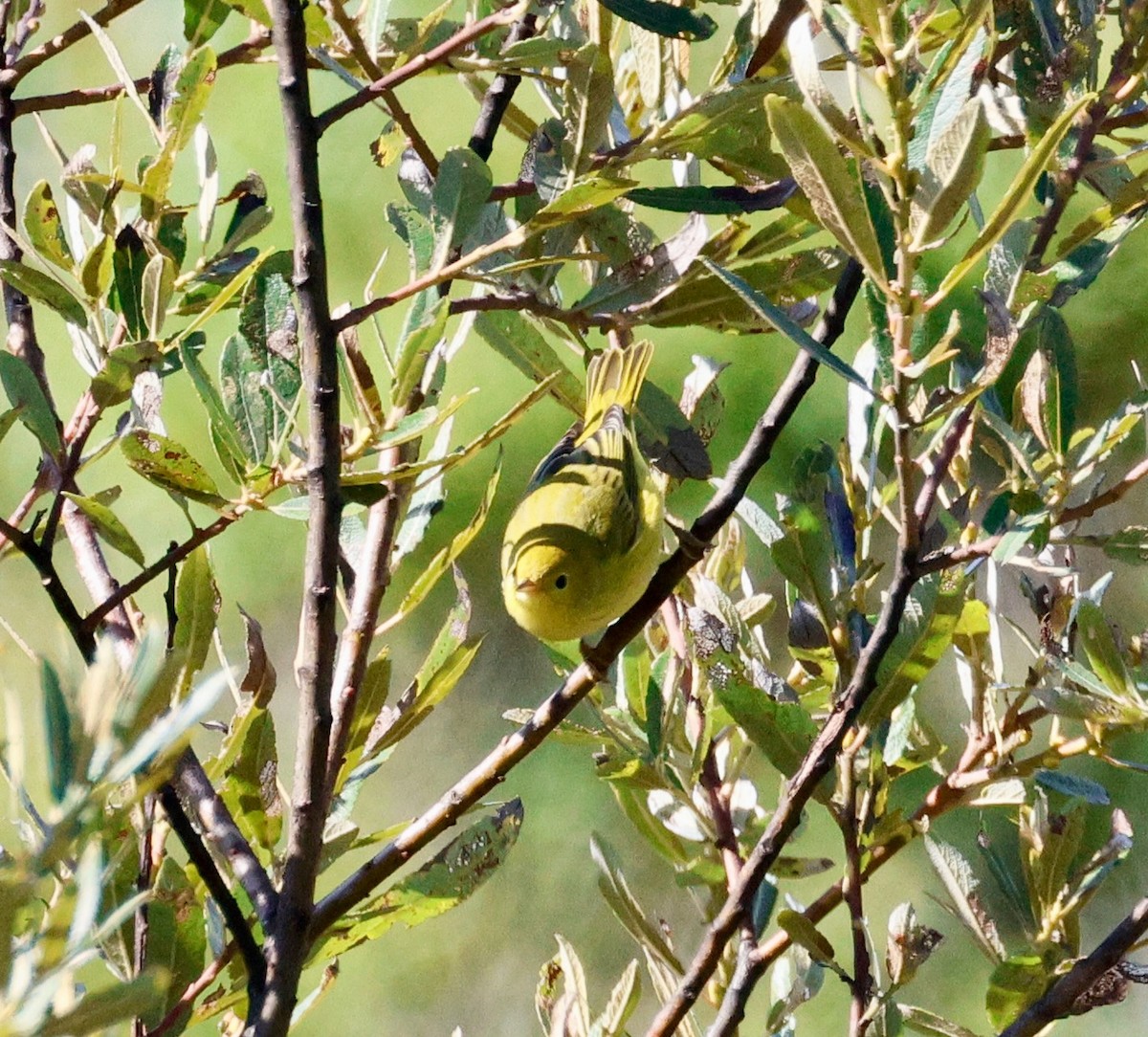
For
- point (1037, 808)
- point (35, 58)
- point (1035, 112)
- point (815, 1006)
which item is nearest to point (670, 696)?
point (1037, 808)

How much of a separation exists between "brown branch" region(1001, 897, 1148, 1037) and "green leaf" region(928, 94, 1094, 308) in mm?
254

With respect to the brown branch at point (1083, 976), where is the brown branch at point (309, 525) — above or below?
above

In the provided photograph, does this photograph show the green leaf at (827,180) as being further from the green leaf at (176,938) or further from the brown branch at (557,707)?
the green leaf at (176,938)

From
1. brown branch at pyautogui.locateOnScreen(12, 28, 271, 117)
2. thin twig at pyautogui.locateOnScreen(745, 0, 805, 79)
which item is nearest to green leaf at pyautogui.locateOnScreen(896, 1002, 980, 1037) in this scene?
thin twig at pyautogui.locateOnScreen(745, 0, 805, 79)

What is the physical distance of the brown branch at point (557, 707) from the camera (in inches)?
16.4

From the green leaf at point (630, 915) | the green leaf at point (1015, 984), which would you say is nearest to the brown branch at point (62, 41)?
the green leaf at point (630, 915)

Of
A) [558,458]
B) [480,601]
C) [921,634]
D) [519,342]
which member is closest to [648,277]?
[519,342]

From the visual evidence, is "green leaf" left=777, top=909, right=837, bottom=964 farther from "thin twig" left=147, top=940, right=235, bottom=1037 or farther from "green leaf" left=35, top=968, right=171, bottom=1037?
"green leaf" left=35, top=968, right=171, bottom=1037

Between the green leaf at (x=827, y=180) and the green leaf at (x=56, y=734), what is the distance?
20 cm

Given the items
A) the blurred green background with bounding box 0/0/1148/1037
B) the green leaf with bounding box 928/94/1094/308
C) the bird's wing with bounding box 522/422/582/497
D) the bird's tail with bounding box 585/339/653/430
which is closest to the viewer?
the green leaf with bounding box 928/94/1094/308

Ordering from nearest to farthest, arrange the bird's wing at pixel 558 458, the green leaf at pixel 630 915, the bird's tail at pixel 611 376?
the green leaf at pixel 630 915
the bird's tail at pixel 611 376
the bird's wing at pixel 558 458

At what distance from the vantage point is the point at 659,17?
0.40 meters

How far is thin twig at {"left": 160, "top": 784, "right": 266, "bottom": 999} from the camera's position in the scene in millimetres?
375

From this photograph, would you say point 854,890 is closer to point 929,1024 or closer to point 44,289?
point 929,1024
